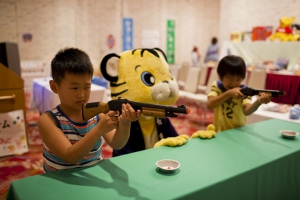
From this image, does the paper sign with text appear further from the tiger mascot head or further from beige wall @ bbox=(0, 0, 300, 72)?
beige wall @ bbox=(0, 0, 300, 72)

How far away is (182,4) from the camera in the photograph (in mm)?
9625

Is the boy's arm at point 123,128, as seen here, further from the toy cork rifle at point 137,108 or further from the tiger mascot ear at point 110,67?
the tiger mascot ear at point 110,67

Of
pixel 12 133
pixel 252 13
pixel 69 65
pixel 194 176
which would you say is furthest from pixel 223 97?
pixel 252 13

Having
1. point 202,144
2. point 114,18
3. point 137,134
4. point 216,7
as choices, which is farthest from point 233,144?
point 216,7

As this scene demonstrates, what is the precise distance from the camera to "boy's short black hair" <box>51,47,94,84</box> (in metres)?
1.14

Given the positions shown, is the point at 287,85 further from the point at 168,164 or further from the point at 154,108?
the point at 154,108

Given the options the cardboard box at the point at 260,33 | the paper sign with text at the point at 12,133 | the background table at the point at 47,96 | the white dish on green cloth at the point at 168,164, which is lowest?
the paper sign with text at the point at 12,133

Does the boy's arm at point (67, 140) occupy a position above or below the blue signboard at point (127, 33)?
below

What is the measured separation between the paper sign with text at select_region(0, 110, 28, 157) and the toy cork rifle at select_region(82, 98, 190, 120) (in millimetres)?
2321

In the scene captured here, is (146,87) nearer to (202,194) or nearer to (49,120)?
(49,120)

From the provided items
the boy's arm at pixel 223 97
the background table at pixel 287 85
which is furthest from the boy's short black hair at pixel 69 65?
the background table at pixel 287 85

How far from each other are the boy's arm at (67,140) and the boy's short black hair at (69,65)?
20 centimetres

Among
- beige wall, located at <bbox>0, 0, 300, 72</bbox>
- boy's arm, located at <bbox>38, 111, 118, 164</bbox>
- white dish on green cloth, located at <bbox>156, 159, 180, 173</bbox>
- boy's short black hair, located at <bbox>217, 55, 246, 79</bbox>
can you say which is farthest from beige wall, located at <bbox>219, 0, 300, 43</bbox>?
boy's arm, located at <bbox>38, 111, 118, 164</bbox>

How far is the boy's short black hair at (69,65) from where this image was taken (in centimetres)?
114
